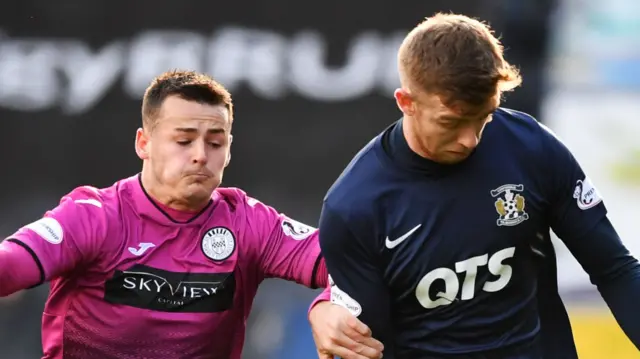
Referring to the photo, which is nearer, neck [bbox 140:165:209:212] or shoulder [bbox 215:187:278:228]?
neck [bbox 140:165:209:212]

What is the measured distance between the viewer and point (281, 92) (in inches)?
265

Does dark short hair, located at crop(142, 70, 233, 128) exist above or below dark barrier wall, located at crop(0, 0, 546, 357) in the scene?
above

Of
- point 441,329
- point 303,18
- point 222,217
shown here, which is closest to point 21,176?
point 303,18

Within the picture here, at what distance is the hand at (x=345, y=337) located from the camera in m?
3.45

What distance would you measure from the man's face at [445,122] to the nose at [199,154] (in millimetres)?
961

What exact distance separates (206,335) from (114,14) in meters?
2.99

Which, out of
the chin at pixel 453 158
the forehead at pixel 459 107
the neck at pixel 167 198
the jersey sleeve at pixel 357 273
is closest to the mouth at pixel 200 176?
the neck at pixel 167 198

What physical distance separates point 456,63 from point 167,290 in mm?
1445

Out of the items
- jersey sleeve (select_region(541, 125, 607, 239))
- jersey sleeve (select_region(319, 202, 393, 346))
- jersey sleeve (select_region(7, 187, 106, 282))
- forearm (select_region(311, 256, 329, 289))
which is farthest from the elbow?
jersey sleeve (select_region(7, 187, 106, 282))

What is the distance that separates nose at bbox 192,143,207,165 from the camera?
4.10 m

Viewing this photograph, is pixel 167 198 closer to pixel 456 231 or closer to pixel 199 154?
pixel 199 154

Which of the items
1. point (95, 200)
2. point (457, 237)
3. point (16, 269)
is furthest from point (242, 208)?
point (457, 237)

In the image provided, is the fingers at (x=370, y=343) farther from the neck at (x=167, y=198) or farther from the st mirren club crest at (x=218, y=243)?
the neck at (x=167, y=198)

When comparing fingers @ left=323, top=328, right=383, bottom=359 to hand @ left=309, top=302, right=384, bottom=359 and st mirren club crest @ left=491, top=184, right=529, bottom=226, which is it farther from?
st mirren club crest @ left=491, top=184, right=529, bottom=226
